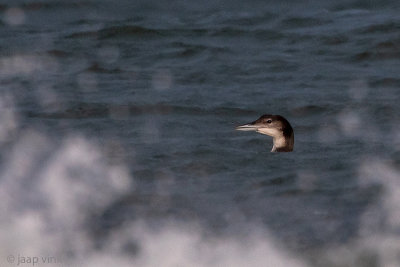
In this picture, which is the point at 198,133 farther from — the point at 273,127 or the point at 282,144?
the point at 282,144

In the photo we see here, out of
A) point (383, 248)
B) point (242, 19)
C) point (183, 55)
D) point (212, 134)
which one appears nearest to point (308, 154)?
point (212, 134)

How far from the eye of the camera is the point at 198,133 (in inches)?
429

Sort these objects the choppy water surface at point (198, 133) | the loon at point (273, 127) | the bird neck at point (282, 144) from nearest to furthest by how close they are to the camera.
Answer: the choppy water surface at point (198, 133) → the bird neck at point (282, 144) → the loon at point (273, 127)

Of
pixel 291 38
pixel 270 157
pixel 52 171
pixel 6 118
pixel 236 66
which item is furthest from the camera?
pixel 291 38

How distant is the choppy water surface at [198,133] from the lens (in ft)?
26.5

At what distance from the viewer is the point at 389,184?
905cm

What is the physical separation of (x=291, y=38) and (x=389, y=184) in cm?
598

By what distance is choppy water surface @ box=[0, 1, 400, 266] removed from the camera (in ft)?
26.5

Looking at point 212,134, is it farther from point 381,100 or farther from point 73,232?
point 73,232

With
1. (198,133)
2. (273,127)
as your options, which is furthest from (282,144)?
(198,133)

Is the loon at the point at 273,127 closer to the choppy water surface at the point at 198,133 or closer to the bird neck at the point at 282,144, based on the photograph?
the bird neck at the point at 282,144

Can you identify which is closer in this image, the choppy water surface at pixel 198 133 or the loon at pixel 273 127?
the choppy water surface at pixel 198 133

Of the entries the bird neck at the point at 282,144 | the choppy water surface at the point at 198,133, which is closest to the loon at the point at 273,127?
the bird neck at the point at 282,144

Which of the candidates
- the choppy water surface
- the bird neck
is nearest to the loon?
the bird neck
